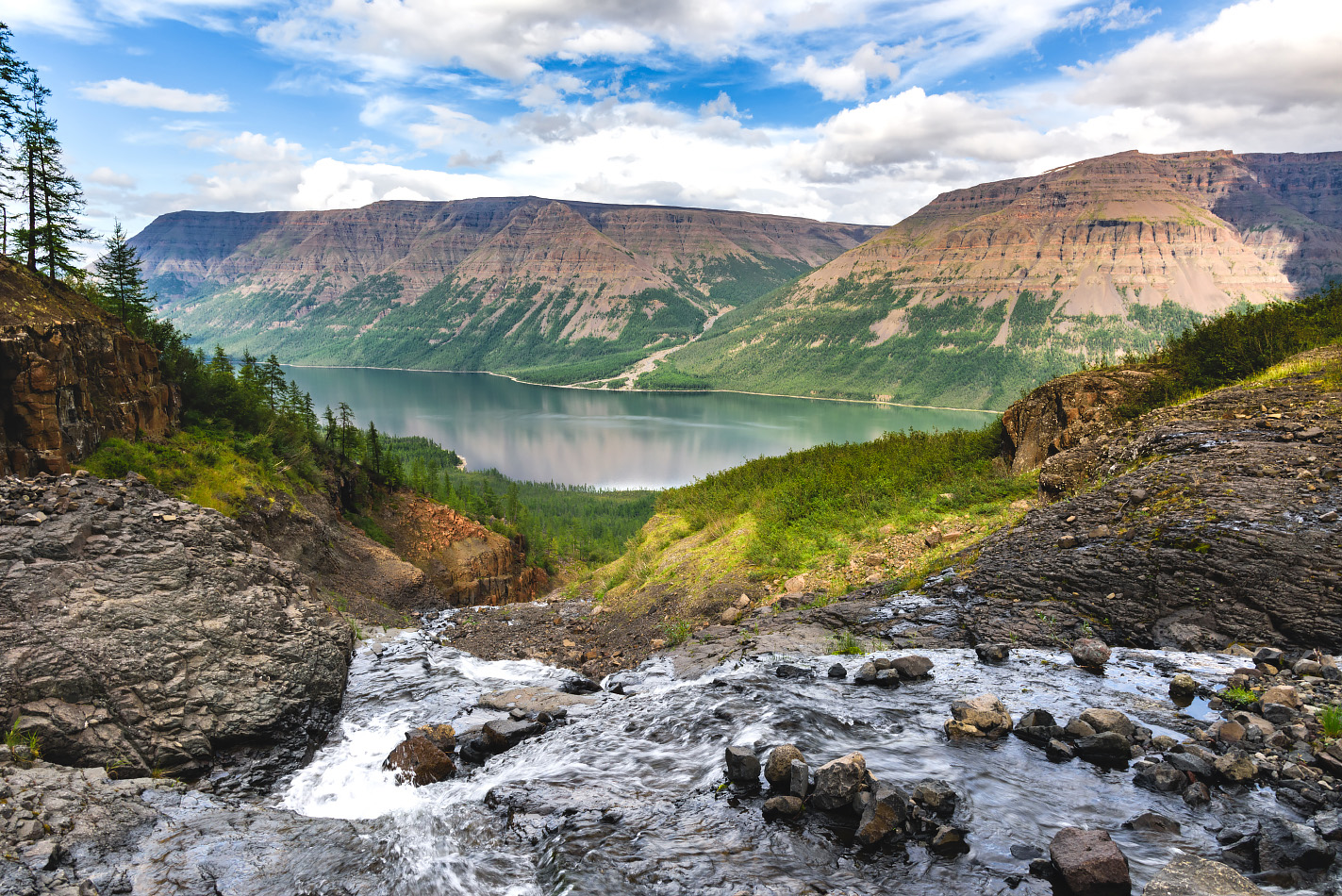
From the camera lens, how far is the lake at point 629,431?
4407 inches

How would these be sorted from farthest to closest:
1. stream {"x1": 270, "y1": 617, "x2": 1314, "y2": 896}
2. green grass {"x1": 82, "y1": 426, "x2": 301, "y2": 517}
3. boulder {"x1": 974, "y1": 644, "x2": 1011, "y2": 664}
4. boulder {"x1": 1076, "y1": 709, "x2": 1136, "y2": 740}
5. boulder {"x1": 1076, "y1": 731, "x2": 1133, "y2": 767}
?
green grass {"x1": 82, "y1": 426, "x2": 301, "y2": 517} → boulder {"x1": 974, "y1": 644, "x2": 1011, "y2": 664} → boulder {"x1": 1076, "y1": 709, "x2": 1136, "y2": 740} → boulder {"x1": 1076, "y1": 731, "x2": 1133, "y2": 767} → stream {"x1": 270, "y1": 617, "x2": 1314, "y2": 896}

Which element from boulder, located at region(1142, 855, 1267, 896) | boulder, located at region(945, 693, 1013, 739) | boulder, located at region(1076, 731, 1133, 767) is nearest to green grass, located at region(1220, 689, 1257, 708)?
boulder, located at region(1076, 731, 1133, 767)

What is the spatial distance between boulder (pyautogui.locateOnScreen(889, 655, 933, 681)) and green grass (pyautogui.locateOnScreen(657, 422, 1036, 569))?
262 inches

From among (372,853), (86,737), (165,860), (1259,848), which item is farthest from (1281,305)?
(86,737)

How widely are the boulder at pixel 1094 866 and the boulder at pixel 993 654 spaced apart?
4.51m

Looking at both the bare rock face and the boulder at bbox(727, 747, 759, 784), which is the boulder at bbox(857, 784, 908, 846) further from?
the bare rock face

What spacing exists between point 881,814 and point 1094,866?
5.86 feet

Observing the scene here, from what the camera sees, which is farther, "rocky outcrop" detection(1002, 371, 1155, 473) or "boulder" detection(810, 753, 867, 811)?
"rocky outcrop" detection(1002, 371, 1155, 473)

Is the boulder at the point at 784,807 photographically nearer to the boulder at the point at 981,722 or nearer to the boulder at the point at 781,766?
the boulder at the point at 781,766

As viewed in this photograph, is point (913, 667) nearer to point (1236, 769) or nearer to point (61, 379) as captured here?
point (1236, 769)

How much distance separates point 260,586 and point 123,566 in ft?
7.19

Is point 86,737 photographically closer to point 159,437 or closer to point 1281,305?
point 159,437

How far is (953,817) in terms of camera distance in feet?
21.0

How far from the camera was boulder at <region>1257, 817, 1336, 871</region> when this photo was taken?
16.6ft
